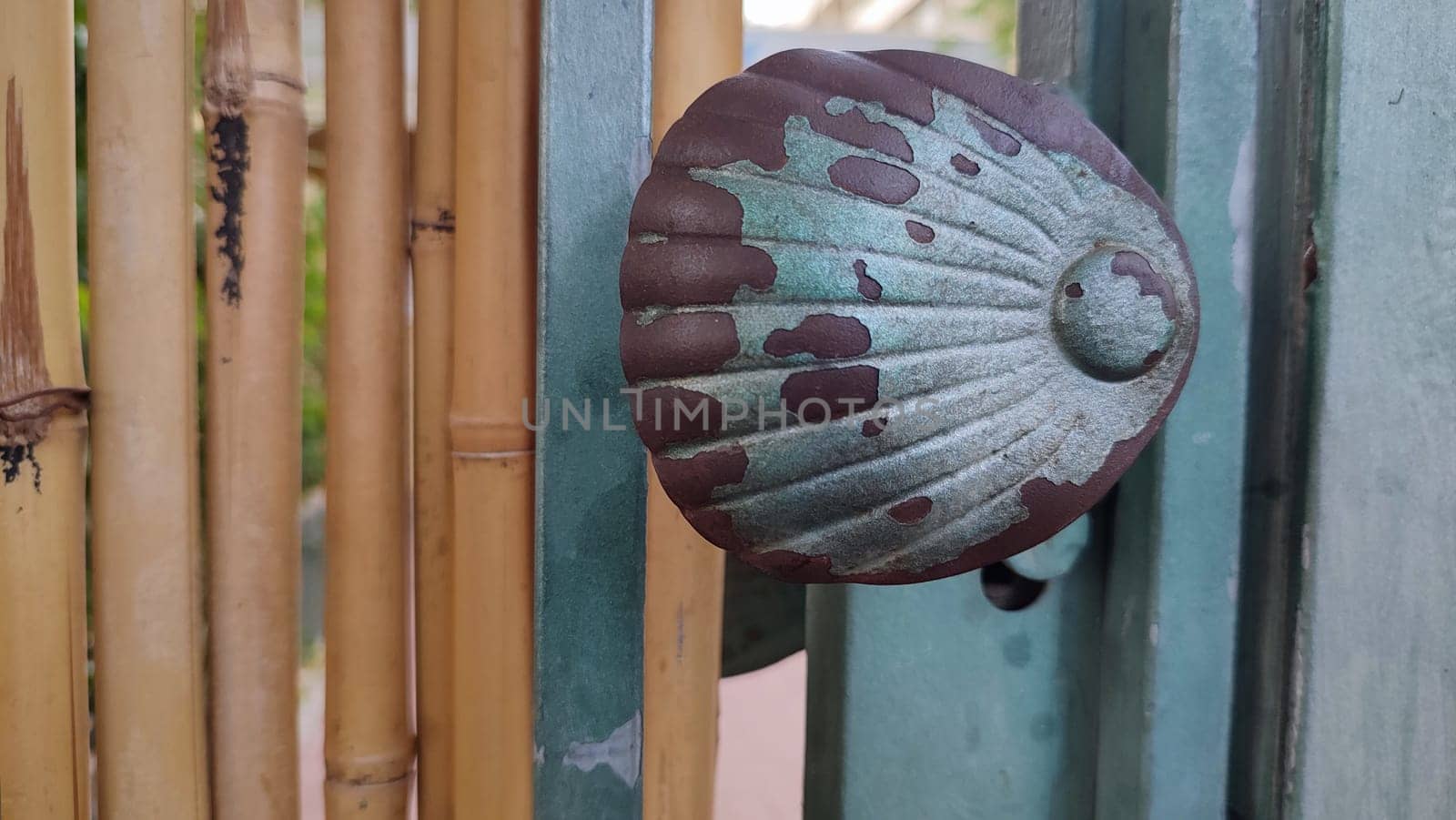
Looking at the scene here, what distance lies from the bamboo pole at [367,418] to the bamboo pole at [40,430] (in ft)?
0.36

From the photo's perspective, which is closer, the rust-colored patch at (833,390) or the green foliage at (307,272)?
the rust-colored patch at (833,390)

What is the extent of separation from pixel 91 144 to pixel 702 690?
38cm

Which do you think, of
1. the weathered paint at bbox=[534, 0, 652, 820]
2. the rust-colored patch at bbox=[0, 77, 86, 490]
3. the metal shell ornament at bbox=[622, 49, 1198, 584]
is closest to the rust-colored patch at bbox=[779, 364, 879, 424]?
the metal shell ornament at bbox=[622, 49, 1198, 584]

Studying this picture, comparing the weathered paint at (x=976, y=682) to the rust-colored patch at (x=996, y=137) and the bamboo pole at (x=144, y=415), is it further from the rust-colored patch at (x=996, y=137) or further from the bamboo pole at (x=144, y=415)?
the bamboo pole at (x=144, y=415)

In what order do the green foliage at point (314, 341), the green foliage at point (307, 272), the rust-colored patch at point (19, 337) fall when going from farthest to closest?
the green foliage at point (314, 341) < the green foliage at point (307, 272) < the rust-colored patch at point (19, 337)

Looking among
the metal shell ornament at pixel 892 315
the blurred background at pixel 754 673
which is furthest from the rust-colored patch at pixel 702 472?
the blurred background at pixel 754 673

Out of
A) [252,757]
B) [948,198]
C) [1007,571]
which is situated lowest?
[252,757]

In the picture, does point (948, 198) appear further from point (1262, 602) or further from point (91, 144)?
point (91, 144)

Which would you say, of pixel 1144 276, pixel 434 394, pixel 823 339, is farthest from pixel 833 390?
pixel 434 394

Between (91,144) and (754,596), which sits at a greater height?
(91,144)

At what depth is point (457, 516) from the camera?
1.23 ft

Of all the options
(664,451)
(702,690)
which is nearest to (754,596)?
(702,690)

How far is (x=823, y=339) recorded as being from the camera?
9.9 inches

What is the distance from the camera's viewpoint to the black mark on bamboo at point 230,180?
0.37 metres
